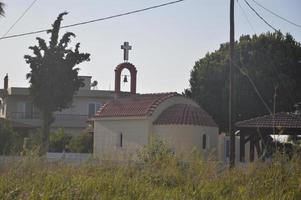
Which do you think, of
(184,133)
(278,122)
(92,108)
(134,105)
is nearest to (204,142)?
(184,133)

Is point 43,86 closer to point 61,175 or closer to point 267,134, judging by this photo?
point 267,134

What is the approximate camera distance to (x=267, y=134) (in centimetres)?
3225

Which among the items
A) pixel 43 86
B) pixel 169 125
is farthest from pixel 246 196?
pixel 43 86

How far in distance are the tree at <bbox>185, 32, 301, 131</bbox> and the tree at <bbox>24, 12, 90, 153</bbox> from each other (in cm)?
1295

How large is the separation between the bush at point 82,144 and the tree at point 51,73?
12.0ft

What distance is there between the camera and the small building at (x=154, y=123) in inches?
1447

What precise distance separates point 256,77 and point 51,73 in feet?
54.3

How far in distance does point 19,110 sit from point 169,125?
2513 cm

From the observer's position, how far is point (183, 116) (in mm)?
37031

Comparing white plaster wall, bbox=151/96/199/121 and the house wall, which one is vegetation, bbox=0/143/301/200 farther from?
the house wall

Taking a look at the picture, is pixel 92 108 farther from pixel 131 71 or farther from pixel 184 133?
pixel 184 133

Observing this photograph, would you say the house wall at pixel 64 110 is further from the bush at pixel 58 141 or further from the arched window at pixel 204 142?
the arched window at pixel 204 142

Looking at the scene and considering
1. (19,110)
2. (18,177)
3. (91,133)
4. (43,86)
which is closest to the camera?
(18,177)

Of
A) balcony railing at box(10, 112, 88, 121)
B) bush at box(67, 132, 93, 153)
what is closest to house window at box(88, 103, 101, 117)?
balcony railing at box(10, 112, 88, 121)
